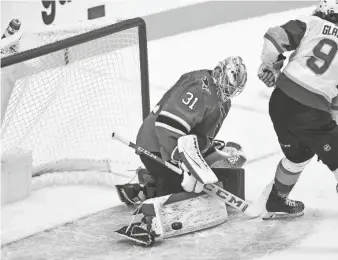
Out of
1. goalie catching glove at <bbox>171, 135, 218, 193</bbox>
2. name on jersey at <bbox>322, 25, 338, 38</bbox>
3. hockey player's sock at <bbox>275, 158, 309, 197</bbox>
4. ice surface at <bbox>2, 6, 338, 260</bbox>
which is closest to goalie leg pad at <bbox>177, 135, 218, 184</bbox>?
goalie catching glove at <bbox>171, 135, 218, 193</bbox>

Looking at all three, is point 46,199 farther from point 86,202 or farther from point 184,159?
point 184,159

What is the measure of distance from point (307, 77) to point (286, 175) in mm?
380

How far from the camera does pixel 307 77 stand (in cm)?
334

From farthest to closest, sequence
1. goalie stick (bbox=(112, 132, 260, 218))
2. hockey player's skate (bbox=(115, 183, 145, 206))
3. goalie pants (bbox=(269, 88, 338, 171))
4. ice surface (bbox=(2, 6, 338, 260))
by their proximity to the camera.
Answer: hockey player's skate (bbox=(115, 183, 145, 206)) → goalie stick (bbox=(112, 132, 260, 218)) → goalie pants (bbox=(269, 88, 338, 171)) → ice surface (bbox=(2, 6, 338, 260))

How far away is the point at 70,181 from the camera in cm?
399

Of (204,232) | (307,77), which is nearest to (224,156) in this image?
(204,232)

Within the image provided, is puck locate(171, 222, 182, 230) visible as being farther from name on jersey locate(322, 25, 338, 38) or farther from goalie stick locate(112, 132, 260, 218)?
name on jersey locate(322, 25, 338, 38)

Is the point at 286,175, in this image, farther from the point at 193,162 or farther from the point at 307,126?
the point at 193,162

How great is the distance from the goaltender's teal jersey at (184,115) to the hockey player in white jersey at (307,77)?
196 mm

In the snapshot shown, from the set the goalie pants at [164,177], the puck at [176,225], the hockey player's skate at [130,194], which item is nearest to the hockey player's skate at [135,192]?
the hockey player's skate at [130,194]

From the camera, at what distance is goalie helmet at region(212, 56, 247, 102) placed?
3418mm

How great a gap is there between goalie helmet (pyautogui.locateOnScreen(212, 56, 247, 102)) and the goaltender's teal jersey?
0.02 meters

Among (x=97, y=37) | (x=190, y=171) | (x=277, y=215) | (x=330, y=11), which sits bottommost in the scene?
(x=277, y=215)

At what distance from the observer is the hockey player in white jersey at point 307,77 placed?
10.9 ft
